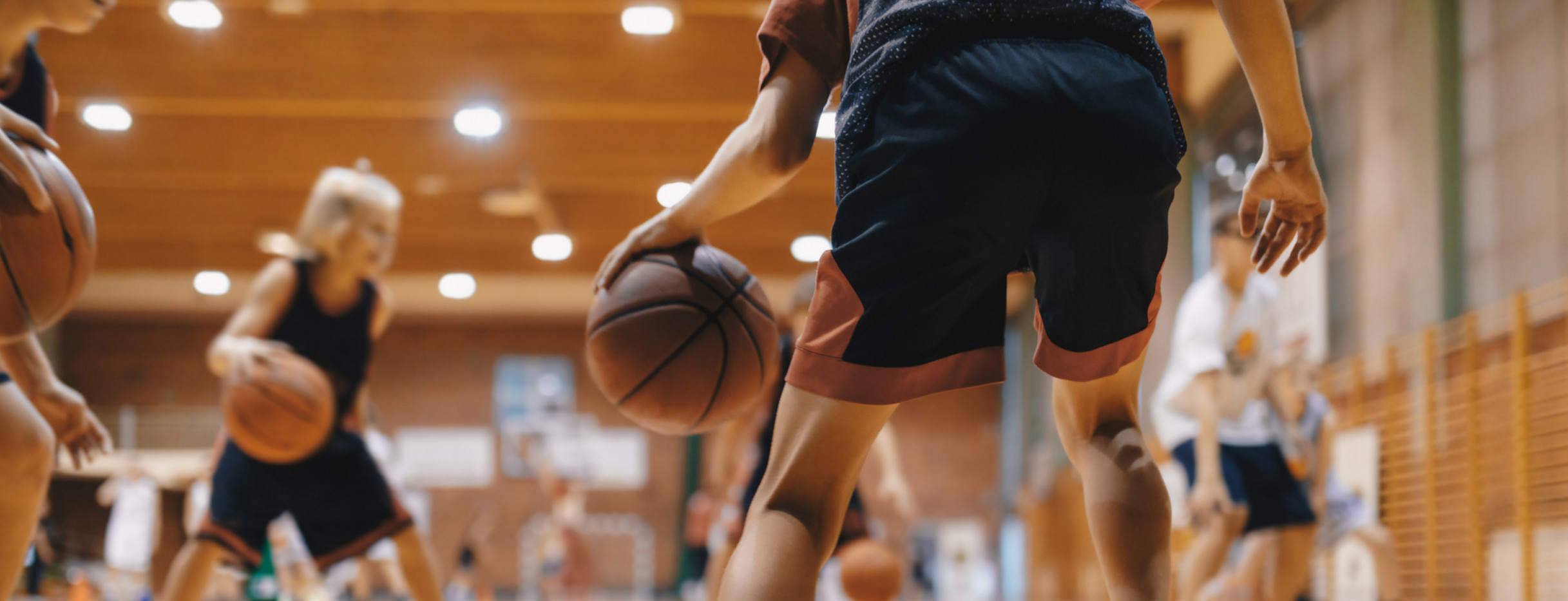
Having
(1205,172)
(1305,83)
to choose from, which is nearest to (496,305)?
(1205,172)

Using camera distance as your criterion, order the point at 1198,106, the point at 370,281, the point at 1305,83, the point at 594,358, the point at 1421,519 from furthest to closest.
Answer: the point at 1198,106 → the point at 1305,83 → the point at 1421,519 → the point at 370,281 → the point at 594,358

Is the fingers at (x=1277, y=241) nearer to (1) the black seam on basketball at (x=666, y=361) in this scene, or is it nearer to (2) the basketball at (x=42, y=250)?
(1) the black seam on basketball at (x=666, y=361)

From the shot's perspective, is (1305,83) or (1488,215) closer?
(1488,215)

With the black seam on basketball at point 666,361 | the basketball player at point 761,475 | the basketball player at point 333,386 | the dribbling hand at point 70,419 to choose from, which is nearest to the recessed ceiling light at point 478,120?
the basketball player at point 761,475

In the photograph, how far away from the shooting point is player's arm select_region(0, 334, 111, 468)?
94.2 inches

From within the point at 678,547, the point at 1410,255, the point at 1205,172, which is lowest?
the point at 678,547

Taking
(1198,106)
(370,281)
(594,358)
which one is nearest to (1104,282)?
(594,358)

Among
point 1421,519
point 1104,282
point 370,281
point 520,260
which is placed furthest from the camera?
point 520,260

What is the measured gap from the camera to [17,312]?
2.12 m

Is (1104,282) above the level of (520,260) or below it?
below

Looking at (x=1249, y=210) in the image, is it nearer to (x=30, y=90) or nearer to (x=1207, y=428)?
(x=30, y=90)

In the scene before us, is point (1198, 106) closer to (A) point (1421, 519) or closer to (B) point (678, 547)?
(A) point (1421, 519)

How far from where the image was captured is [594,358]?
6.93 ft

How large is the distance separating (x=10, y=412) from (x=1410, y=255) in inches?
269
